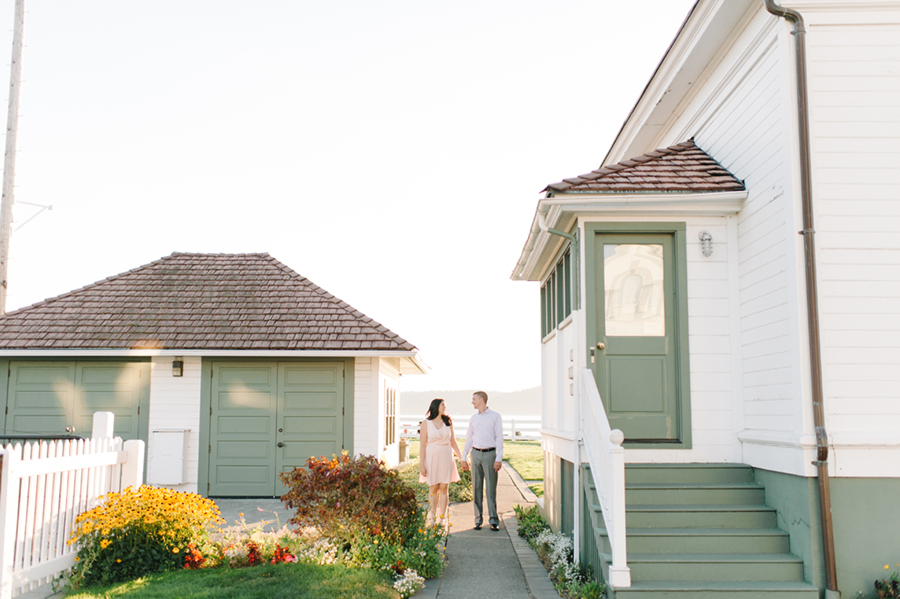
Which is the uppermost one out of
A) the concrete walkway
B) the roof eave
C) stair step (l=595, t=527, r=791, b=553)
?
the roof eave

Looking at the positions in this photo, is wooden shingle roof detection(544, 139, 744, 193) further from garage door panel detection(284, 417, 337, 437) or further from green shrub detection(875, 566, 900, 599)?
garage door panel detection(284, 417, 337, 437)

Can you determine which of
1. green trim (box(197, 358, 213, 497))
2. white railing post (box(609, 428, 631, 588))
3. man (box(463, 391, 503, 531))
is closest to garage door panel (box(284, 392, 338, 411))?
green trim (box(197, 358, 213, 497))

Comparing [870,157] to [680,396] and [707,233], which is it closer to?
[707,233]

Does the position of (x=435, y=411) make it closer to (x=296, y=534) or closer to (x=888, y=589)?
(x=296, y=534)

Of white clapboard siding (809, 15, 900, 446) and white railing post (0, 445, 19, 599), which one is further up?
white clapboard siding (809, 15, 900, 446)

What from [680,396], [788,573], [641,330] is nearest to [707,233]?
[641,330]

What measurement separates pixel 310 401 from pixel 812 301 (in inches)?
372

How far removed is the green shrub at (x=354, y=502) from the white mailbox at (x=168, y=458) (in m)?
5.96

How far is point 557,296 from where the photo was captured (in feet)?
30.1

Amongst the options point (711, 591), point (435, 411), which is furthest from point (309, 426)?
point (711, 591)

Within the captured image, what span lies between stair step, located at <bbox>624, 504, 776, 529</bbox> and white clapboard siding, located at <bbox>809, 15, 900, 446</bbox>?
91 centimetres

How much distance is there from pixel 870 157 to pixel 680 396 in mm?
2785

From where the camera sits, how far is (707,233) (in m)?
7.36

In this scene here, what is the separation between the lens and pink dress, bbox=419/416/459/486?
9469 millimetres
